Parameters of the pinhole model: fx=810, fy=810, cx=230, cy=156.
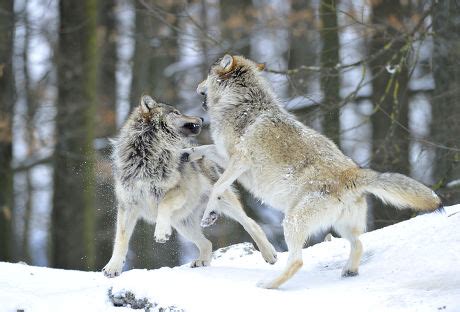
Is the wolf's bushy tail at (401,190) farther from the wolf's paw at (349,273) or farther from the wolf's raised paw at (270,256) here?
the wolf's raised paw at (270,256)

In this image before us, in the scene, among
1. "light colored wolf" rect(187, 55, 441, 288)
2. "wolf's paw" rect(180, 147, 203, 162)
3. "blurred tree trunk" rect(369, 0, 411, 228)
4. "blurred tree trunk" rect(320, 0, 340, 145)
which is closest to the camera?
"light colored wolf" rect(187, 55, 441, 288)

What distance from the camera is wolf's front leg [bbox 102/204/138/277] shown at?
749 cm

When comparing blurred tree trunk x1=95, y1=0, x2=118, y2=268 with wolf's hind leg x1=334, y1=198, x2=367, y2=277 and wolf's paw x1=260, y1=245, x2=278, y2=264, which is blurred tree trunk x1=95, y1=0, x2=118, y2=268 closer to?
wolf's paw x1=260, y1=245, x2=278, y2=264

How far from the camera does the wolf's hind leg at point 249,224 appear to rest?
25.4 ft

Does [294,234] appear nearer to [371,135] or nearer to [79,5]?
[371,135]

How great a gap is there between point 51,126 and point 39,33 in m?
2.03

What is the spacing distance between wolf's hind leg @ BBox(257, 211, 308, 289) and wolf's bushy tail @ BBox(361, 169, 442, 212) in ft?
2.06

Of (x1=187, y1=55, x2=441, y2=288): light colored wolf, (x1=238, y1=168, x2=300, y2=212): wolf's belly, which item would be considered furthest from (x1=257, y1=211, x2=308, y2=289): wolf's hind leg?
(x1=238, y1=168, x2=300, y2=212): wolf's belly

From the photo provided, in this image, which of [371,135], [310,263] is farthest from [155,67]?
[310,263]

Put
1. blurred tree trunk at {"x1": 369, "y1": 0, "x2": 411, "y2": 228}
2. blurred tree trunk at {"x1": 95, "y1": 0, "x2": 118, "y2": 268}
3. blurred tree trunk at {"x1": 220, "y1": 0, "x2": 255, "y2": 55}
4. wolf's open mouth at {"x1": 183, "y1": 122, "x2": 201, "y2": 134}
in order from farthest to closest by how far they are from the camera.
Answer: blurred tree trunk at {"x1": 220, "y1": 0, "x2": 255, "y2": 55} → blurred tree trunk at {"x1": 95, "y1": 0, "x2": 118, "y2": 268} → blurred tree trunk at {"x1": 369, "y1": 0, "x2": 411, "y2": 228} → wolf's open mouth at {"x1": 183, "y1": 122, "x2": 201, "y2": 134}

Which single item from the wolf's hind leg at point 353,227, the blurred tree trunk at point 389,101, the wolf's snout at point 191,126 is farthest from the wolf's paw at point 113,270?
the blurred tree trunk at point 389,101

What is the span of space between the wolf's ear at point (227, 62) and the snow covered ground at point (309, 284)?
6.54ft

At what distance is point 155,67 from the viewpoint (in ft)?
60.8

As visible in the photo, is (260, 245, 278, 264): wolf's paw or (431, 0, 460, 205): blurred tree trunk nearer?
(260, 245, 278, 264): wolf's paw
